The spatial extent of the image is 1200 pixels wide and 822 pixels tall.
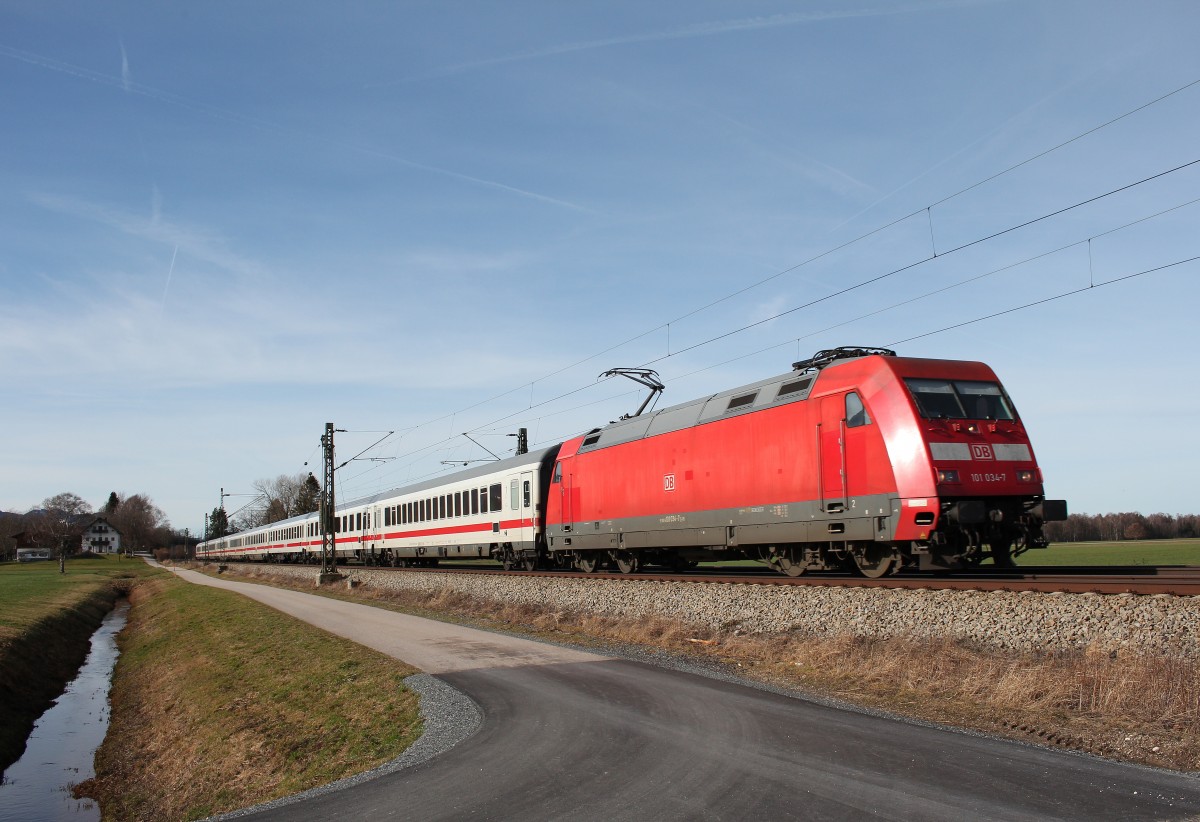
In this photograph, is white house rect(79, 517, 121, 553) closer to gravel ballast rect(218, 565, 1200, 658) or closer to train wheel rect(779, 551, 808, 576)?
gravel ballast rect(218, 565, 1200, 658)

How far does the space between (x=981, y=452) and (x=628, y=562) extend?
1175cm

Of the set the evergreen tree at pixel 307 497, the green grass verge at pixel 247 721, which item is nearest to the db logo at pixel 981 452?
the green grass verge at pixel 247 721

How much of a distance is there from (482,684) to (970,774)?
23.2 feet

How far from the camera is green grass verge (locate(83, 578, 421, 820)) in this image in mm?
11008

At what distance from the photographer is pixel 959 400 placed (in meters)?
14.6

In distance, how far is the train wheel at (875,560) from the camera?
14828 millimetres

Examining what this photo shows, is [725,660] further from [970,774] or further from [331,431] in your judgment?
[331,431]

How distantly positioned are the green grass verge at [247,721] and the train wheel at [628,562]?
26.5 feet

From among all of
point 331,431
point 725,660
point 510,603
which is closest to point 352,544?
point 331,431

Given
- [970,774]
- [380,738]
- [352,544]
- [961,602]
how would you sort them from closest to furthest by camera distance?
[970,774] < [380,738] < [961,602] < [352,544]

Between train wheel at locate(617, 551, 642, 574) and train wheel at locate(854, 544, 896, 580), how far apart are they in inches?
343

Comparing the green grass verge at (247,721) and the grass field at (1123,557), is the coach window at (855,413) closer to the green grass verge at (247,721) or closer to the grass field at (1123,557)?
the green grass verge at (247,721)

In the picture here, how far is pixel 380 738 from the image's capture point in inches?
410

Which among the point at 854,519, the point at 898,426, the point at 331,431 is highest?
the point at 331,431
